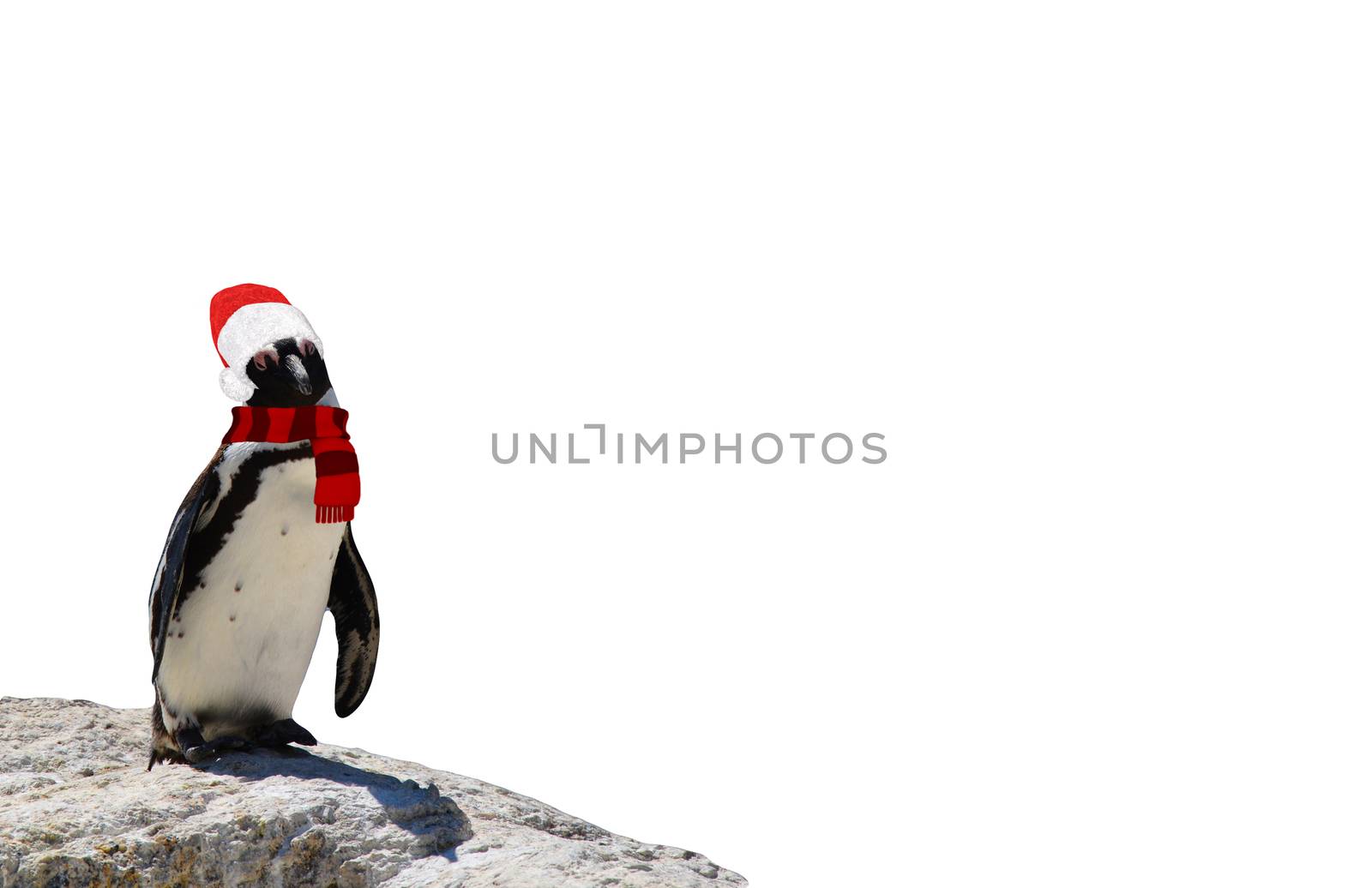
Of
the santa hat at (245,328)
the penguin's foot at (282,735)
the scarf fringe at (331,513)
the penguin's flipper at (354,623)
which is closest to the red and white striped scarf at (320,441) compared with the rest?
the scarf fringe at (331,513)

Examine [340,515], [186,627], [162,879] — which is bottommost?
[162,879]

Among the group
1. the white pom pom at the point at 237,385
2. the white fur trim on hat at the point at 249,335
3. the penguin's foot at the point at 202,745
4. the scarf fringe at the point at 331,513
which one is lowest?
the penguin's foot at the point at 202,745

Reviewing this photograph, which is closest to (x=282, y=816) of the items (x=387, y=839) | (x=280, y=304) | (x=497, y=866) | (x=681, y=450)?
(x=387, y=839)

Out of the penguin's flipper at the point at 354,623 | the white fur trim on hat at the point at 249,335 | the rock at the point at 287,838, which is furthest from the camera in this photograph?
the penguin's flipper at the point at 354,623

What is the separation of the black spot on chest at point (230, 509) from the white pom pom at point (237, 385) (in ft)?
0.57

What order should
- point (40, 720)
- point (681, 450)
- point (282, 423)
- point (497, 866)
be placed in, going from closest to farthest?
point (497, 866), point (282, 423), point (40, 720), point (681, 450)

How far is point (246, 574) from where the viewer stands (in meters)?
4.12

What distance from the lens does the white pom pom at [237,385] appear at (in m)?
4.17

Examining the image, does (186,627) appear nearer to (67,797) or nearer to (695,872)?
(67,797)

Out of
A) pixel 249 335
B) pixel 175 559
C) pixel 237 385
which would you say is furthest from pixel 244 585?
pixel 249 335

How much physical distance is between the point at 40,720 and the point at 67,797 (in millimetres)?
1035

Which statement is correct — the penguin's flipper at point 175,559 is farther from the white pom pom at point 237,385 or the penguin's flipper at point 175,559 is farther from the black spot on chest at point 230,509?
the white pom pom at point 237,385

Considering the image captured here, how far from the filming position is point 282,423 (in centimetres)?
410

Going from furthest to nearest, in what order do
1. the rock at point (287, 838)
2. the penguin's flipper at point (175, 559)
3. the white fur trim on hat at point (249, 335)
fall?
the white fur trim on hat at point (249, 335) < the penguin's flipper at point (175, 559) < the rock at point (287, 838)
